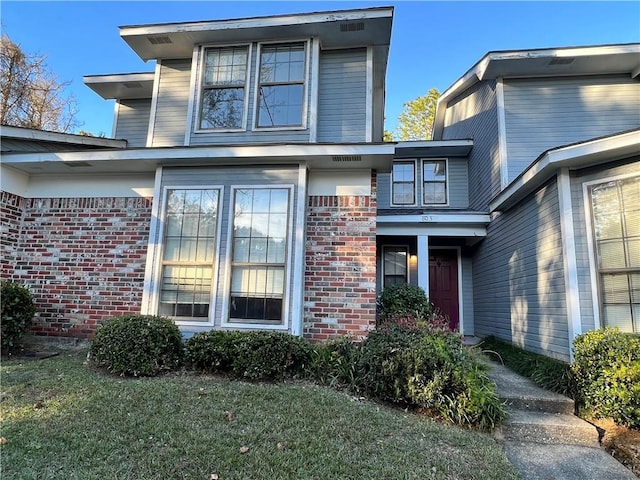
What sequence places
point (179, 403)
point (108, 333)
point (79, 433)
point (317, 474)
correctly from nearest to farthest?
1. point (317, 474)
2. point (79, 433)
3. point (179, 403)
4. point (108, 333)

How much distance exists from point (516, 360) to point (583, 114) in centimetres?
594

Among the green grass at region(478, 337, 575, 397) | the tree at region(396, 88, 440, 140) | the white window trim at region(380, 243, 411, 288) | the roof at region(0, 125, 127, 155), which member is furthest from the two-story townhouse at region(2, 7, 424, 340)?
the tree at region(396, 88, 440, 140)

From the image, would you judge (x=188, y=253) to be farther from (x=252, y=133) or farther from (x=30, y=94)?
(x=30, y=94)

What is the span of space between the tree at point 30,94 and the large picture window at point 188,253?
44.7 ft

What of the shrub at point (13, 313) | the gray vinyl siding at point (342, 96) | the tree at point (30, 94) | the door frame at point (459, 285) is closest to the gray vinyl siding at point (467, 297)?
the door frame at point (459, 285)

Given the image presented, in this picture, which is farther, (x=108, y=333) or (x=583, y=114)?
(x=583, y=114)

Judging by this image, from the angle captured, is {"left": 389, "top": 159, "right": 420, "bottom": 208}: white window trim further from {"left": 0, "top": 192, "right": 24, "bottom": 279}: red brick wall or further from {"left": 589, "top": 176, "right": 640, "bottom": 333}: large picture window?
{"left": 0, "top": 192, "right": 24, "bottom": 279}: red brick wall

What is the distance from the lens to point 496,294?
7996mm

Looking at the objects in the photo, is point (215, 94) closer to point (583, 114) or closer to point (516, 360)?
point (516, 360)

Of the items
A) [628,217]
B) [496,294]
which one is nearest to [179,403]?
[628,217]

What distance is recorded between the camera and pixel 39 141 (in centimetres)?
643

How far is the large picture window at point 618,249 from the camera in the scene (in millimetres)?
4652

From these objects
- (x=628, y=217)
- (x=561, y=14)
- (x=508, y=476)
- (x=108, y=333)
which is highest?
(x=561, y=14)

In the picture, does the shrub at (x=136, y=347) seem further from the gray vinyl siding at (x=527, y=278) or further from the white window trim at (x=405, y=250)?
the white window trim at (x=405, y=250)
